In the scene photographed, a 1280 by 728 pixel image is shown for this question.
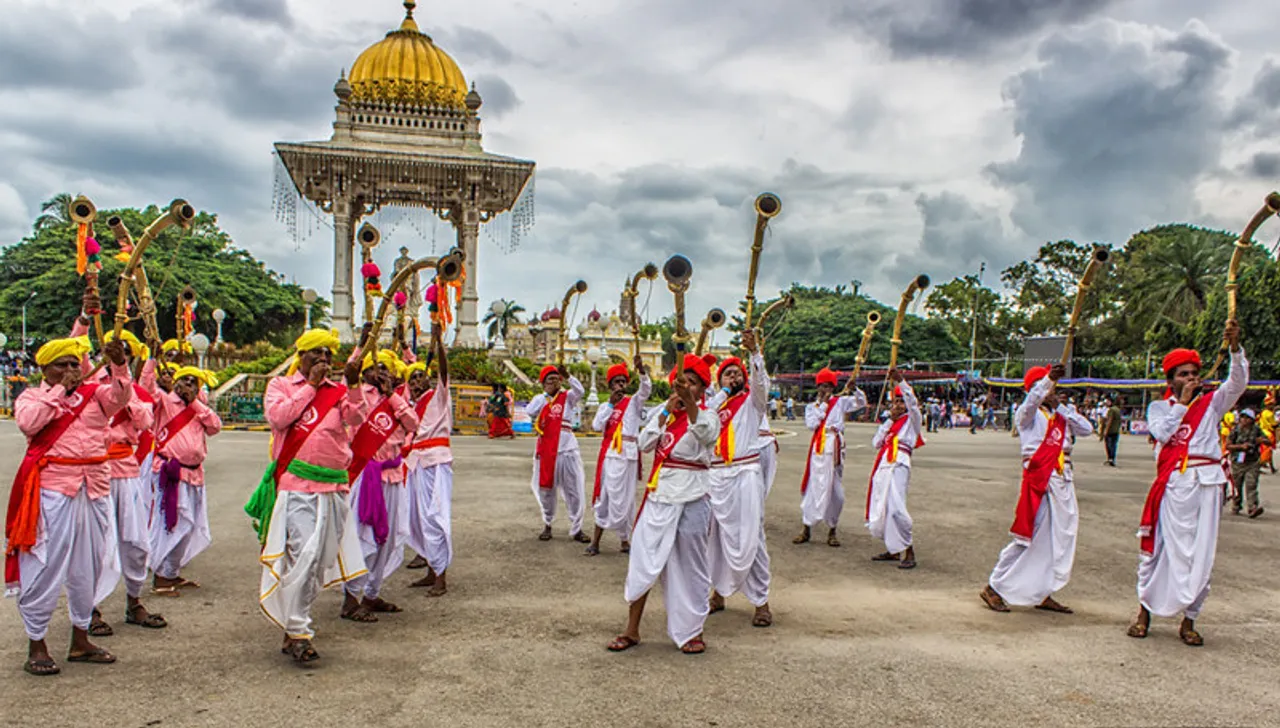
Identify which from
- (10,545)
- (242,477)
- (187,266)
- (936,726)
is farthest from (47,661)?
(187,266)

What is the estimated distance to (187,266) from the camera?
40.3m

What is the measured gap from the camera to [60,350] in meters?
5.13

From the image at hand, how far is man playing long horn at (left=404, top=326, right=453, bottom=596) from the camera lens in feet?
22.6

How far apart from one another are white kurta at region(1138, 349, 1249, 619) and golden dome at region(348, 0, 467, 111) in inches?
1181

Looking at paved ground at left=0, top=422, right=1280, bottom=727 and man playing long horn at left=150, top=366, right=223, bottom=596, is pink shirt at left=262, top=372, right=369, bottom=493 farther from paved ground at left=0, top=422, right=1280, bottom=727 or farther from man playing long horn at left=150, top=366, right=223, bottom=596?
man playing long horn at left=150, top=366, right=223, bottom=596

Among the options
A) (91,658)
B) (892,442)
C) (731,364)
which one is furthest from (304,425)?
(892,442)

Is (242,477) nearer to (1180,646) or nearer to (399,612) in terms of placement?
(399,612)

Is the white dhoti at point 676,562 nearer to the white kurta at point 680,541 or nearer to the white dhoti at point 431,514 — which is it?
the white kurta at point 680,541

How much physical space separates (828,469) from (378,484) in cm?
483

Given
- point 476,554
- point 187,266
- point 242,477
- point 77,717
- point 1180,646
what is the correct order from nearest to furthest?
point 77,717, point 1180,646, point 476,554, point 242,477, point 187,266

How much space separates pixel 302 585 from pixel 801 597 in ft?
12.1

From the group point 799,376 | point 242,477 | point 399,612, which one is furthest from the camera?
point 799,376

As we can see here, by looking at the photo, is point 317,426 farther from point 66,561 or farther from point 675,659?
point 675,659

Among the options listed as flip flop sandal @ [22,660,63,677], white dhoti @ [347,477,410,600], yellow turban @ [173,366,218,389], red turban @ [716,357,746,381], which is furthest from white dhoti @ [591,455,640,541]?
flip flop sandal @ [22,660,63,677]
